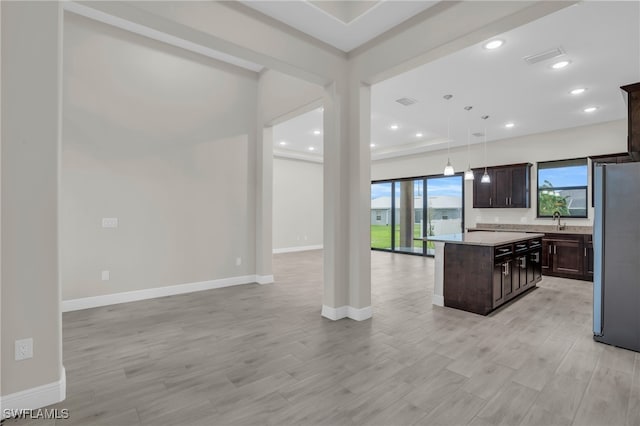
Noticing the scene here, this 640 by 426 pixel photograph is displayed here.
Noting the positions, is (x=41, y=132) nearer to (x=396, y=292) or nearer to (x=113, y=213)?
(x=113, y=213)

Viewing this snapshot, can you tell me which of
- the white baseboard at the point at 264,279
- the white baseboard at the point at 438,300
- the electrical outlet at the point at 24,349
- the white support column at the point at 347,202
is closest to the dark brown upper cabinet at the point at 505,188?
the white baseboard at the point at 438,300

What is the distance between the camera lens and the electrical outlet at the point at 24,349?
6.35ft

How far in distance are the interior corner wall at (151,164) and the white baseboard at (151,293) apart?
69 millimetres

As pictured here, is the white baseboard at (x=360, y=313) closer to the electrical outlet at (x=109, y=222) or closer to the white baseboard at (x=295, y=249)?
the electrical outlet at (x=109, y=222)

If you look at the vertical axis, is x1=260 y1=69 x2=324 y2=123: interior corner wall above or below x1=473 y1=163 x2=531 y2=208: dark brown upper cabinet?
above

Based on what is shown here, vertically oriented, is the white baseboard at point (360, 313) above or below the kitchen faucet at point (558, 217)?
below

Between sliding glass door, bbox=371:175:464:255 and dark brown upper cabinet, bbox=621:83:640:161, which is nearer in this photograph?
dark brown upper cabinet, bbox=621:83:640:161

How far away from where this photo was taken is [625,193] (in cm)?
299

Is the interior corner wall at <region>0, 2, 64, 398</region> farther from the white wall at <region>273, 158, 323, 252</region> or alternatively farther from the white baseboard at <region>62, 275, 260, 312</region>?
the white wall at <region>273, 158, 323, 252</region>

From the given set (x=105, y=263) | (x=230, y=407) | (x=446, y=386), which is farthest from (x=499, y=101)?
(x=105, y=263)

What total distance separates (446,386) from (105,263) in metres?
A: 4.36

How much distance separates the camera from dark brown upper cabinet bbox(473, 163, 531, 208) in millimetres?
7074

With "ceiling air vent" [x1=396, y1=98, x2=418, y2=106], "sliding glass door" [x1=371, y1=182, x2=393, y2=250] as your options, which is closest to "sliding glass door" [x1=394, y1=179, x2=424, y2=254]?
"sliding glass door" [x1=371, y1=182, x2=393, y2=250]

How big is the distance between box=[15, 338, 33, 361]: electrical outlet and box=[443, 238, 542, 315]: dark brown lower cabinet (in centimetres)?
425
